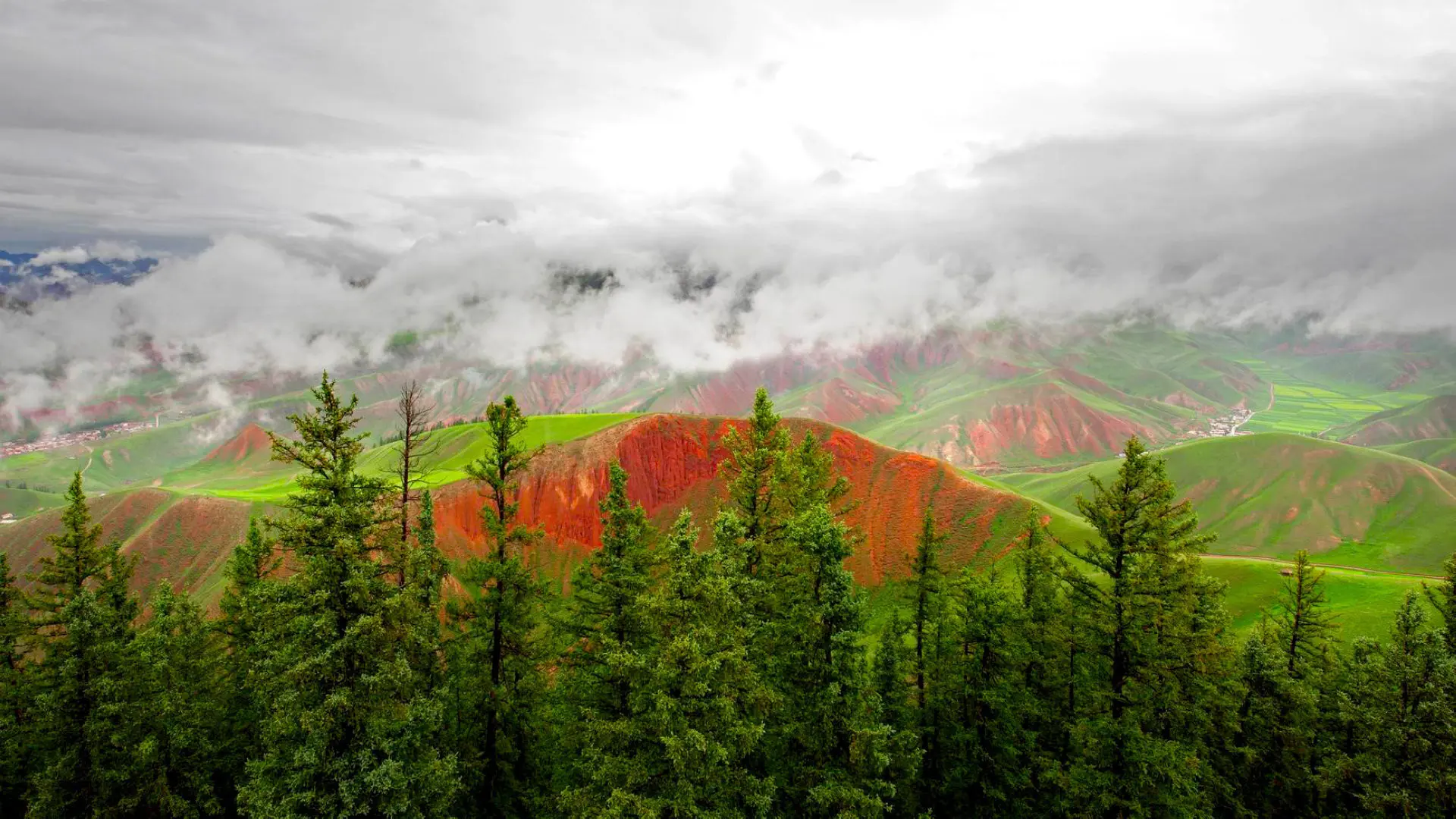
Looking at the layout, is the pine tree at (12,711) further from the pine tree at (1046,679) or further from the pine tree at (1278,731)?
the pine tree at (1278,731)

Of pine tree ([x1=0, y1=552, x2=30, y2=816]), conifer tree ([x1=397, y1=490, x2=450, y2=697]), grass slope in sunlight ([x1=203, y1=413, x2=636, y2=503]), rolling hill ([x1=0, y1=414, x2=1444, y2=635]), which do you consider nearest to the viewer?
conifer tree ([x1=397, y1=490, x2=450, y2=697])

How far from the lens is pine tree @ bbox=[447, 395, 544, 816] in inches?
957

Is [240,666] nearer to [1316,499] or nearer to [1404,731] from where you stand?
[1404,731]

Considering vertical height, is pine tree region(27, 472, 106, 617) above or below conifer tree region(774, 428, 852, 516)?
below

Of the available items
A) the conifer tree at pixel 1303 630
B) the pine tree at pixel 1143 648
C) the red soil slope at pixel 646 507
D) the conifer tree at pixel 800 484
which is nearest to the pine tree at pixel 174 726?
the conifer tree at pixel 800 484

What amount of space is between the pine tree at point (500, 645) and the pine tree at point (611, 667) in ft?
7.47

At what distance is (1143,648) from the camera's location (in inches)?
875

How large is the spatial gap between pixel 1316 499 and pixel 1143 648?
193949mm

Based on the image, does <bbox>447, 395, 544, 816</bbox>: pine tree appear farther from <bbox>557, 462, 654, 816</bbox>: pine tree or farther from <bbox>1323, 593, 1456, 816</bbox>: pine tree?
<bbox>1323, 593, 1456, 816</bbox>: pine tree

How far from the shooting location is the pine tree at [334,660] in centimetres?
1694

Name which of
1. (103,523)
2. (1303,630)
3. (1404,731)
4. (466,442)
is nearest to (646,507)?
(466,442)

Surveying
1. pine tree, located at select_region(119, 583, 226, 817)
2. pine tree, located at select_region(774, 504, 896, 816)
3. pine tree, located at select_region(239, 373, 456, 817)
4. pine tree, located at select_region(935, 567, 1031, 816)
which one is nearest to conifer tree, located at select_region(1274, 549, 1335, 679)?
pine tree, located at select_region(935, 567, 1031, 816)

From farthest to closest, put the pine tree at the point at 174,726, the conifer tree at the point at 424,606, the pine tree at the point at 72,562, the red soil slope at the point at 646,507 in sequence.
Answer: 1. the red soil slope at the point at 646,507
2. the pine tree at the point at 72,562
3. the pine tree at the point at 174,726
4. the conifer tree at the point at 424,606

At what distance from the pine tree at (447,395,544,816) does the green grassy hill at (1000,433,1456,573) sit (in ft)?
518
